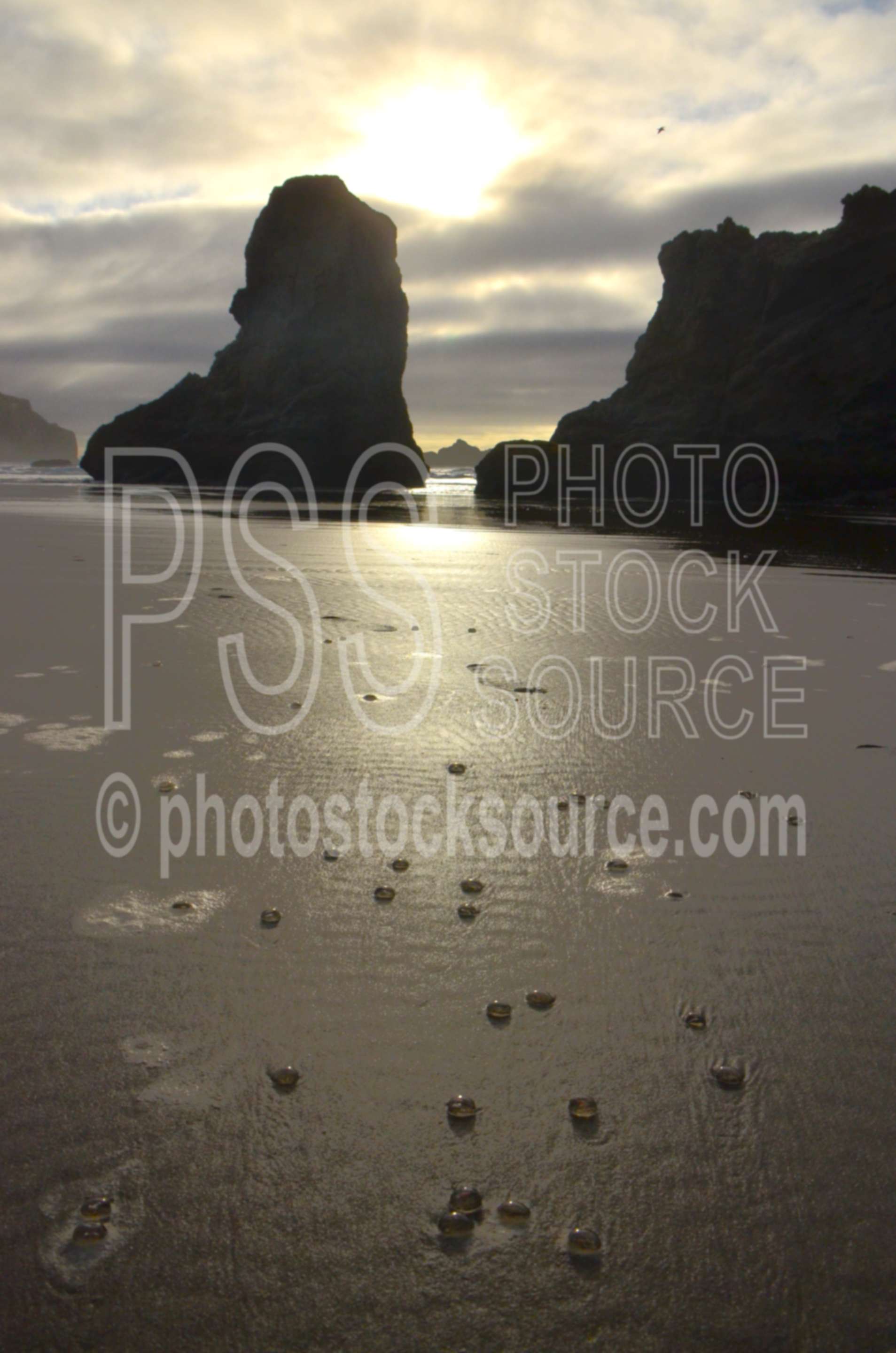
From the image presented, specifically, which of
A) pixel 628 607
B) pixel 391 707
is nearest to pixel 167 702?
pixel 391 707

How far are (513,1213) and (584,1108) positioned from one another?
391mm

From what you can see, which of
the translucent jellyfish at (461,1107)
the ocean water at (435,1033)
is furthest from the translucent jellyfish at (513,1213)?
the translucent jellyfish at (461,1107)

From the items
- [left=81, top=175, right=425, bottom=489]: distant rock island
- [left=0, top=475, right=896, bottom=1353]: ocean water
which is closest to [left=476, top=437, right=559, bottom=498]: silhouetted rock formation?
[left=81, top=175, right=425, bottom=489]: distant rock island

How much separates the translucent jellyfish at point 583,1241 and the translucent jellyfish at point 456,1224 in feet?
0.69

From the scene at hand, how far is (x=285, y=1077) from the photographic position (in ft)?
8.13

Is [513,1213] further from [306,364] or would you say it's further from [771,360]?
[306,364]

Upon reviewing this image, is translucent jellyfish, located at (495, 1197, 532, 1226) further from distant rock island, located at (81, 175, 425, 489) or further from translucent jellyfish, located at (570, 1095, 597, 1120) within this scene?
distant rock island, located at (81, 175, 425, 489)

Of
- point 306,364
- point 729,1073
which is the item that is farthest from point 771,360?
point 729,1073

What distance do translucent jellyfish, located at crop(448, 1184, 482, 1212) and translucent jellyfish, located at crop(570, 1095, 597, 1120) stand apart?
36 cm

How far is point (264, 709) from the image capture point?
602 centimetres

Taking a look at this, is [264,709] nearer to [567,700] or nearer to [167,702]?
[167,702]

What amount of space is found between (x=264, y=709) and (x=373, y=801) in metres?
1.74

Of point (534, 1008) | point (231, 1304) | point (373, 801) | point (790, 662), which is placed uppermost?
point (790, 662)

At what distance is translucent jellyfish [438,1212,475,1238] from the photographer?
2.02 meters
